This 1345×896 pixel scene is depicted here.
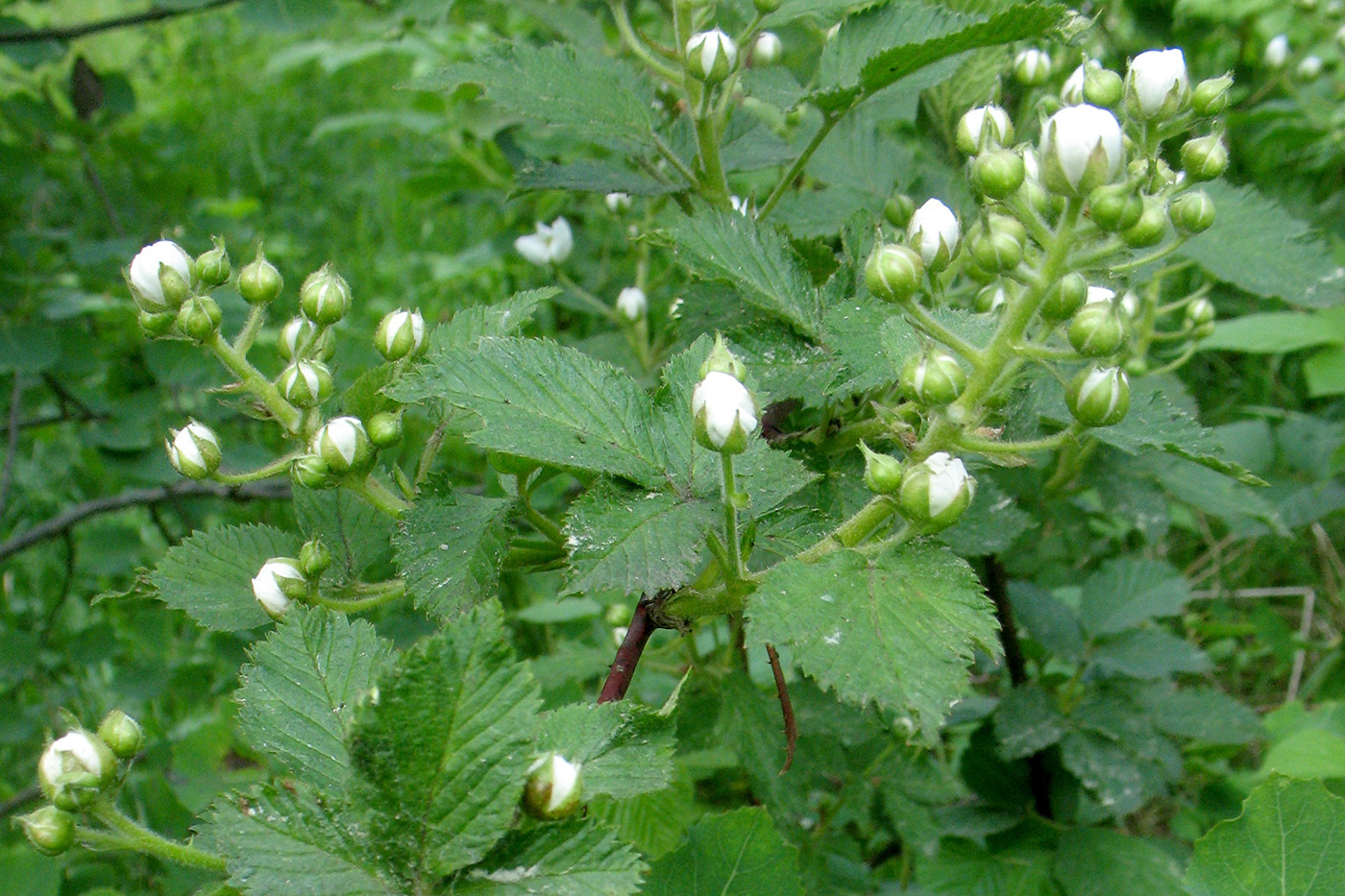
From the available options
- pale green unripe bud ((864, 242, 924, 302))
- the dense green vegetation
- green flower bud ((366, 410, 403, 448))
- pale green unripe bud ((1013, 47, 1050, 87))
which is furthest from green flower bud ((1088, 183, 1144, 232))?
pale green unripe bud ((1013, 47, 1050, 87))

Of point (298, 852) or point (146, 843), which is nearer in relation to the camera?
point (298, 852)

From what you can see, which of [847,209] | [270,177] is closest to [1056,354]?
[847,209]

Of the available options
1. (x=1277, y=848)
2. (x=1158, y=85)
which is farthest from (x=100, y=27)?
(x=1277, y=848)

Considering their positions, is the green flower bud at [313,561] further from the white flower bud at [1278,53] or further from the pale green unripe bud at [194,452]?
the white flower bud at [1278,53]

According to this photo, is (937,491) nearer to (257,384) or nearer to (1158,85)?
(1158,85)

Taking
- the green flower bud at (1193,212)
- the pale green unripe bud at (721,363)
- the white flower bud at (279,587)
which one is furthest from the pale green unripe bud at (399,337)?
the green flower bud at (1193,212)

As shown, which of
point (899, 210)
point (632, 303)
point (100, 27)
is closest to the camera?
point (899, 210)

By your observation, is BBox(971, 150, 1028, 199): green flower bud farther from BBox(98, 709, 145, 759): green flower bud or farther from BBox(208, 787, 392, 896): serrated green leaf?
BBox(98, 709, 145, 759): green flower bud

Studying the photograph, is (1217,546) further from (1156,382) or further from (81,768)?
(81,768)
